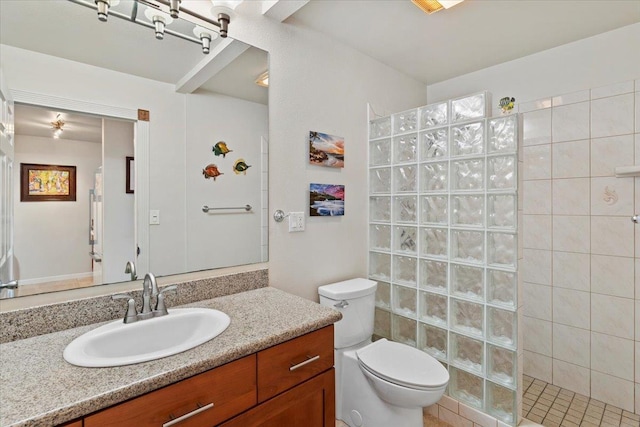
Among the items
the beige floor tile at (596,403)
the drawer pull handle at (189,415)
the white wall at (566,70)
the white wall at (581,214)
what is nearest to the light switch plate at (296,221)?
the drawer pull handle at (189,415)

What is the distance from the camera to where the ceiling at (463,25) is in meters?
1.70

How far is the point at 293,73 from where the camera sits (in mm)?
1811

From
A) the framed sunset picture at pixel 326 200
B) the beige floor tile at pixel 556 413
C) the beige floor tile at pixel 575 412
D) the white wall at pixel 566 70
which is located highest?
the white wall at pixel 566 70

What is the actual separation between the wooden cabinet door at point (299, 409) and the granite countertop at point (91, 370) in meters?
0.19

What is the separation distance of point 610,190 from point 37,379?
288cm

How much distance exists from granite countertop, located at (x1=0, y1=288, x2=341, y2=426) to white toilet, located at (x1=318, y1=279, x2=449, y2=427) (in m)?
0.56

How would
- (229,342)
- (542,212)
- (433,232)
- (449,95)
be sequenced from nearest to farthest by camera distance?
1. (229,342)
2. (433,232)
3. (542,212)
4. (449,95)

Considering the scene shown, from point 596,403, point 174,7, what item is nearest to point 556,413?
point 596,403

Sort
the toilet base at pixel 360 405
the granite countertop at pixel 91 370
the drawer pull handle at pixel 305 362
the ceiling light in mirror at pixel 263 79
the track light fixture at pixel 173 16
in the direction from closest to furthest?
the granite countertop at pixel 91 370 → the drawer pull handle at pixel 305 362 → the track light fixture at pixel 173 16 → the toilet base at pixel 360 405 → the ceiling light in mirror at pixel 263 79

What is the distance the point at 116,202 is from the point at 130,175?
124 millimetres

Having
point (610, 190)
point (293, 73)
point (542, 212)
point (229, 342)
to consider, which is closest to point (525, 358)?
point (542, 212)

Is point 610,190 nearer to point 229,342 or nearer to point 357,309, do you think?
point 357,309

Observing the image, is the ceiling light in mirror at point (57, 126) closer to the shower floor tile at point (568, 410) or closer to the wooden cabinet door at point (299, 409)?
the wooden cabinet door at point (299, 409)

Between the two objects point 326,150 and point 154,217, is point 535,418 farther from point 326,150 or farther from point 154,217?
point 154,217
